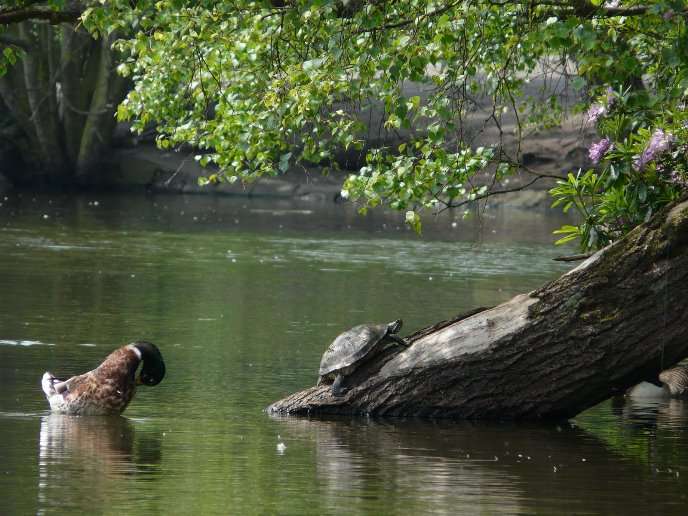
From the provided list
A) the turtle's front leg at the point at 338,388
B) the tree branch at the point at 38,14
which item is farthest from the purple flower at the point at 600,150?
the tree branch at the point at 38,14

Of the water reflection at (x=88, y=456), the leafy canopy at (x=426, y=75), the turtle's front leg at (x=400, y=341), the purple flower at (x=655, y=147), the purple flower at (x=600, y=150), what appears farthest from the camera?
the purple flower at (x=600, y=150)

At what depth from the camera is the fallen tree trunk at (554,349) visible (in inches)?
449

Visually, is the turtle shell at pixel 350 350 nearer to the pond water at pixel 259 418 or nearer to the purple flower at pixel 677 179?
the pond water at pixel 259 418

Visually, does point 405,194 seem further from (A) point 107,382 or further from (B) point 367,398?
(A) point 107,382

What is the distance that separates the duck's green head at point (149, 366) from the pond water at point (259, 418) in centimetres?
23

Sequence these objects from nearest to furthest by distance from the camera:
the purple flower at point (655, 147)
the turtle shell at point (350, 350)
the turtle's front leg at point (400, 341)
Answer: the purple flower at point (655, 147) < the turtle shell at point (350, 350) < the turtle's front leg at point (400, 341)

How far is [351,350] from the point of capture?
39.3 feet

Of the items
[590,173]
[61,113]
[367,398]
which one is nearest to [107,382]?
[367,398]

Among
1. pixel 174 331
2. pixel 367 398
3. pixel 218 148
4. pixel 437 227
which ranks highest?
pixel 437 227

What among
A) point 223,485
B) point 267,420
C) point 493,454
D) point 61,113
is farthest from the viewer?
point 61,113

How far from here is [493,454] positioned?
1063cm

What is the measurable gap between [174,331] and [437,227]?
20.6 meters

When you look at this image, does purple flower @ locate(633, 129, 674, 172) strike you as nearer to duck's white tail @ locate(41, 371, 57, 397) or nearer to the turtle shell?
the turtle shell

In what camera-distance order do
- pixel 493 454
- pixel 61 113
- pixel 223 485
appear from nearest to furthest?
1. pixel 223 485
2. pixel 493 454
3. pixel 61 113
